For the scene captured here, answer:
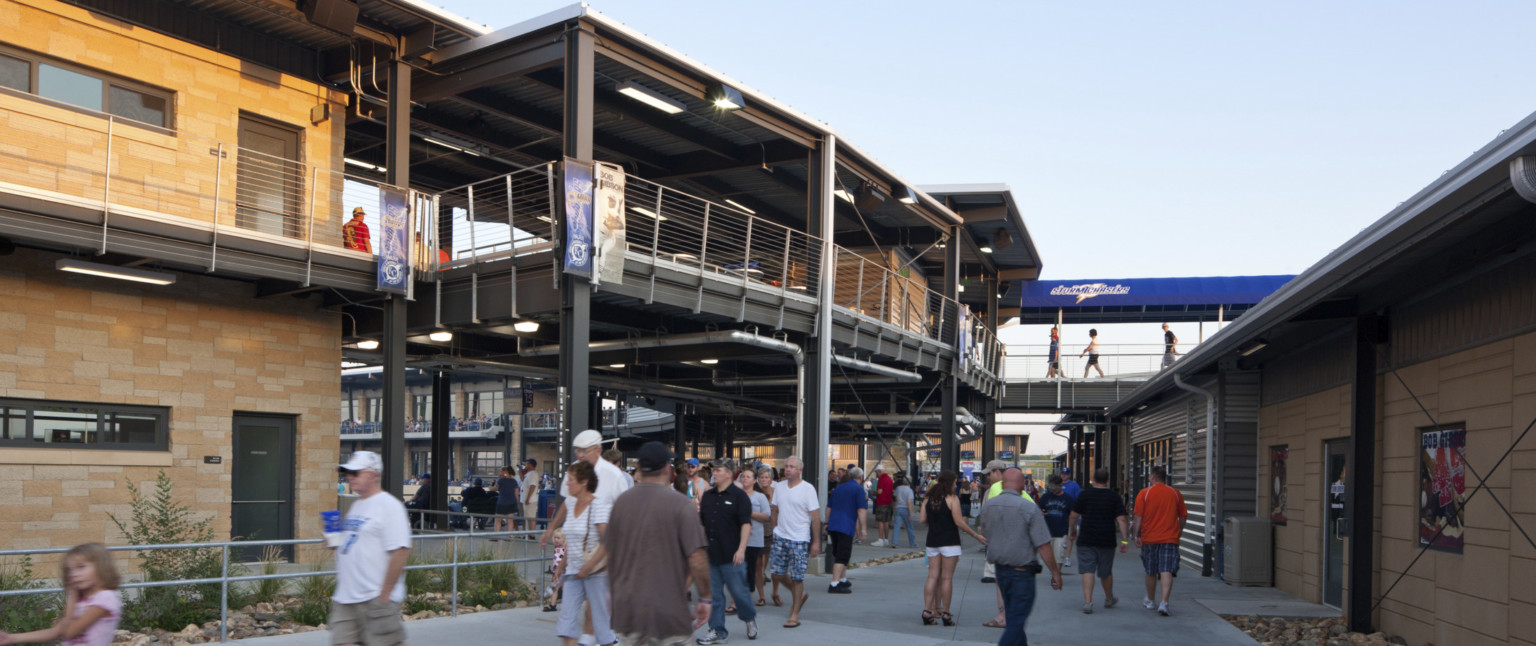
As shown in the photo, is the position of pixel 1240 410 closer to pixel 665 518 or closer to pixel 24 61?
pixel 665 518

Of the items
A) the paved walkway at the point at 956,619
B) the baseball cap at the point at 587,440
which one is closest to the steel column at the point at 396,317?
the paved walkway at the point at 956,619

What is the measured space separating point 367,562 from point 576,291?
801 cm

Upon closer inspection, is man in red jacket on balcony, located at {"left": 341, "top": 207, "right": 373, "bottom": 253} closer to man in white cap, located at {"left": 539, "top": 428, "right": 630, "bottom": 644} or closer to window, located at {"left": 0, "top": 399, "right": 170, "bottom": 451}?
window, located at {"left": 0, "top": 399, "right": 170, "bottom": 451}

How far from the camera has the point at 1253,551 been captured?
16.4 meters

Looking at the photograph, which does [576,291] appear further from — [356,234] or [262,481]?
[262,481]

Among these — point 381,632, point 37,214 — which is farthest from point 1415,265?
point 37,214

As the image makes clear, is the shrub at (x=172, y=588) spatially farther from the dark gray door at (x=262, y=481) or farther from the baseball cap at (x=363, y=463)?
the baseball cap at (x=363, y=463)

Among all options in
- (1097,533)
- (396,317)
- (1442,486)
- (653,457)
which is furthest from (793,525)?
(396,317)

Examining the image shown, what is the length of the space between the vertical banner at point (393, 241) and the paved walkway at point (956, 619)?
547 centimetres

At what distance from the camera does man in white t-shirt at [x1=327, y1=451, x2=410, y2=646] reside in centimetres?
646

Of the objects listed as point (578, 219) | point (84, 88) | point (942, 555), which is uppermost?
point (84, 88)

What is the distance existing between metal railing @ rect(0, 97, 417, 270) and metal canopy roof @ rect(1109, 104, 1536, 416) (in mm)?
11049

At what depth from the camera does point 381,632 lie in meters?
6.56

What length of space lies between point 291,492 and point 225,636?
23.1 ft
